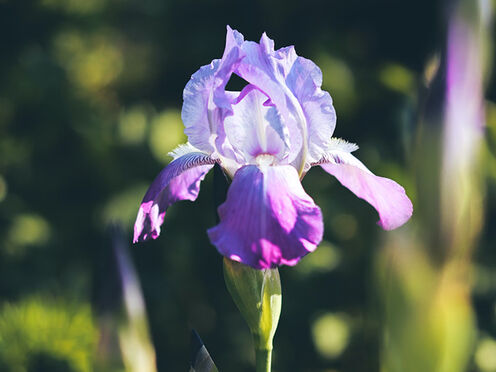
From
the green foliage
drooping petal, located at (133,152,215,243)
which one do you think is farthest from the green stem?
the green foliage

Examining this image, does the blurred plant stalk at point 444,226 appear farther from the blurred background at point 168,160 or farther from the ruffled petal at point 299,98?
the blurred background at point 168,160

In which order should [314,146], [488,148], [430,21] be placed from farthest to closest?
[430,21] → [488,148] → [314,146]

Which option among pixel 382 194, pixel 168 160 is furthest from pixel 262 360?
pixel 168 160

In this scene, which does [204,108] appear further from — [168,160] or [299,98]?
[168,160]

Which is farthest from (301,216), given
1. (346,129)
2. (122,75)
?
(122,75)

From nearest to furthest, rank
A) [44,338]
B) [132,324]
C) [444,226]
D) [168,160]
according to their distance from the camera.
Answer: [444,226] → [132,324] → [44,338] → [168,160]

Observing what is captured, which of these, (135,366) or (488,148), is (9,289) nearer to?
(488,148)
